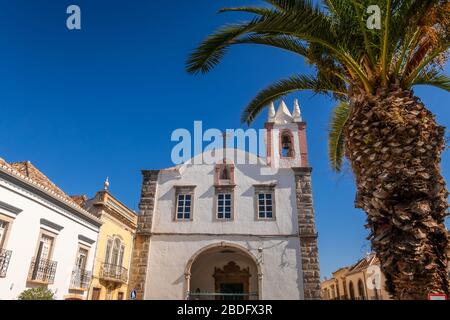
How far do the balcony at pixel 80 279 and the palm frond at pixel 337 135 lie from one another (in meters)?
12.8

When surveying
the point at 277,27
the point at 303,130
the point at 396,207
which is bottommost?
the point at 396,207

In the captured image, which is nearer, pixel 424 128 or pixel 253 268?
pixel 424 128

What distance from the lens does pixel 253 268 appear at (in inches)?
645

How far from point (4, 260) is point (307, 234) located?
39.9 feet

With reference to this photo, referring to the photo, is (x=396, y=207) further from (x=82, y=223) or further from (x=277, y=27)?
(x=82, y=223)

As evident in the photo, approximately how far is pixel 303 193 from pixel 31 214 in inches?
478

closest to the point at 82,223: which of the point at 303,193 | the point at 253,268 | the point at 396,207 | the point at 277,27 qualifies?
the point at 253,268

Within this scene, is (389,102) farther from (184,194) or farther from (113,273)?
(113,273)

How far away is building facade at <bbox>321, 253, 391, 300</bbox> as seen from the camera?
2658 cm

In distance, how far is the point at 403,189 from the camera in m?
4.04

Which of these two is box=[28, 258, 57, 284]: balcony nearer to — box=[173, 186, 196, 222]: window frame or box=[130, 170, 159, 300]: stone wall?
box=[130, 170, 159, 300]: stone wall

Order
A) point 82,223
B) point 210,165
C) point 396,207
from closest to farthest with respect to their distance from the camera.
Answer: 1. point 396,207
2. point 82,223
3. point 210,165

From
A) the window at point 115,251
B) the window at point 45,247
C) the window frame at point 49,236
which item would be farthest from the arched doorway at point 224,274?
the window at point 45,247

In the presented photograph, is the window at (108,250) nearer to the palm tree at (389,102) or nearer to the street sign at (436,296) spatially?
the palm tree at (389,102)
